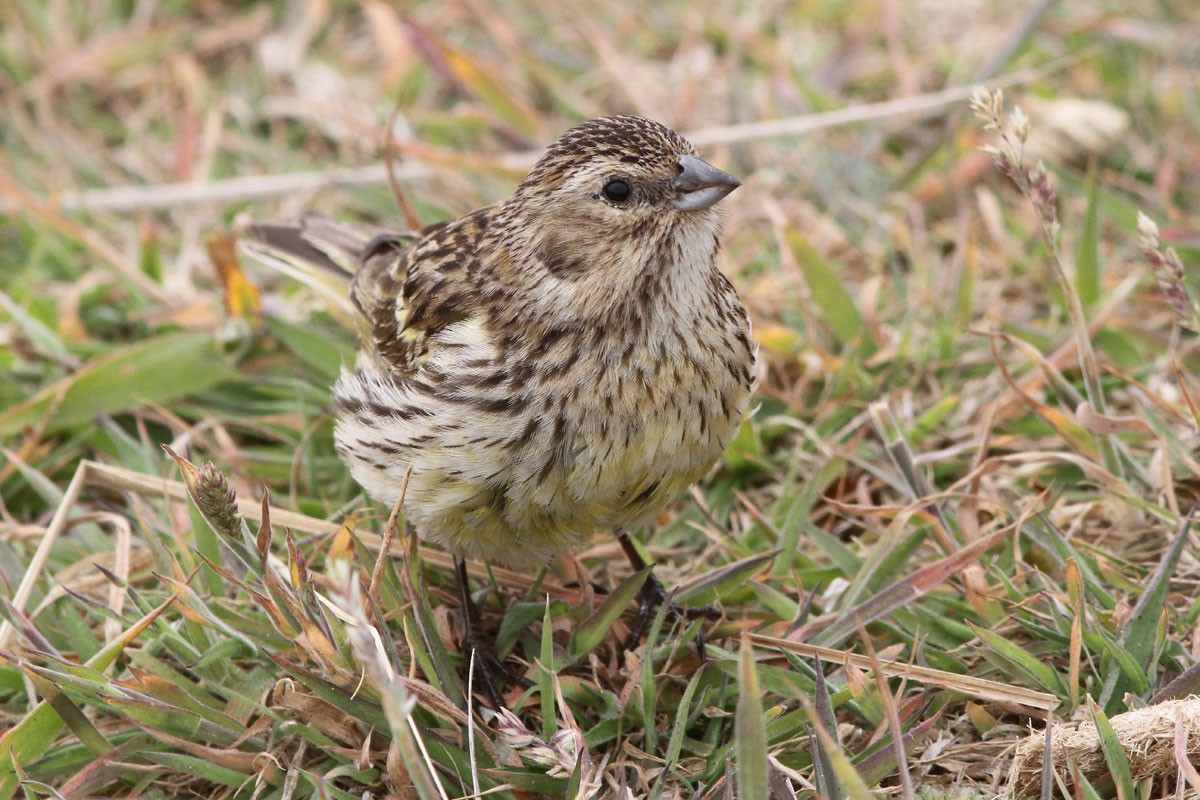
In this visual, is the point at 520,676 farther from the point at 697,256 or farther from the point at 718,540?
the point at 697,256

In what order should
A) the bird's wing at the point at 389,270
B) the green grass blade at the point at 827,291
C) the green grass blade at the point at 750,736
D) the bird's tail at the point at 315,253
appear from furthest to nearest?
1. the green grass blade at the point at 827,291
2. the bird's tail at the point at 315,253
3. the bird's wing at the point at 389,270
4. the green grass blade at the point at 750,736

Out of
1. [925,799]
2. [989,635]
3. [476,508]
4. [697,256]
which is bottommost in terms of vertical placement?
[925,799]

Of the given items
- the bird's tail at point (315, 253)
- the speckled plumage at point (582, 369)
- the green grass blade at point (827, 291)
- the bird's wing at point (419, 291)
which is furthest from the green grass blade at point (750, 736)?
the bird's tail at point (315, 253)

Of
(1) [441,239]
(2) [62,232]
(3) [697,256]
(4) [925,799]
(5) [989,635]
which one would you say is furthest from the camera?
(2) [62,232]

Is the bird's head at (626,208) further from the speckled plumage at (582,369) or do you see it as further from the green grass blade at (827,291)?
the green grass blade at (827,291)

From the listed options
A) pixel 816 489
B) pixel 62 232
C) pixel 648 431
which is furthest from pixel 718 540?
pixel 62 232

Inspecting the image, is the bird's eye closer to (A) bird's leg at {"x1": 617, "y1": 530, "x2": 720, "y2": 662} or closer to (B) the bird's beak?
(B) the bird's beak

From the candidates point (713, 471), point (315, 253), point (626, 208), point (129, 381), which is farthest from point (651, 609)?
point (129, 381)
